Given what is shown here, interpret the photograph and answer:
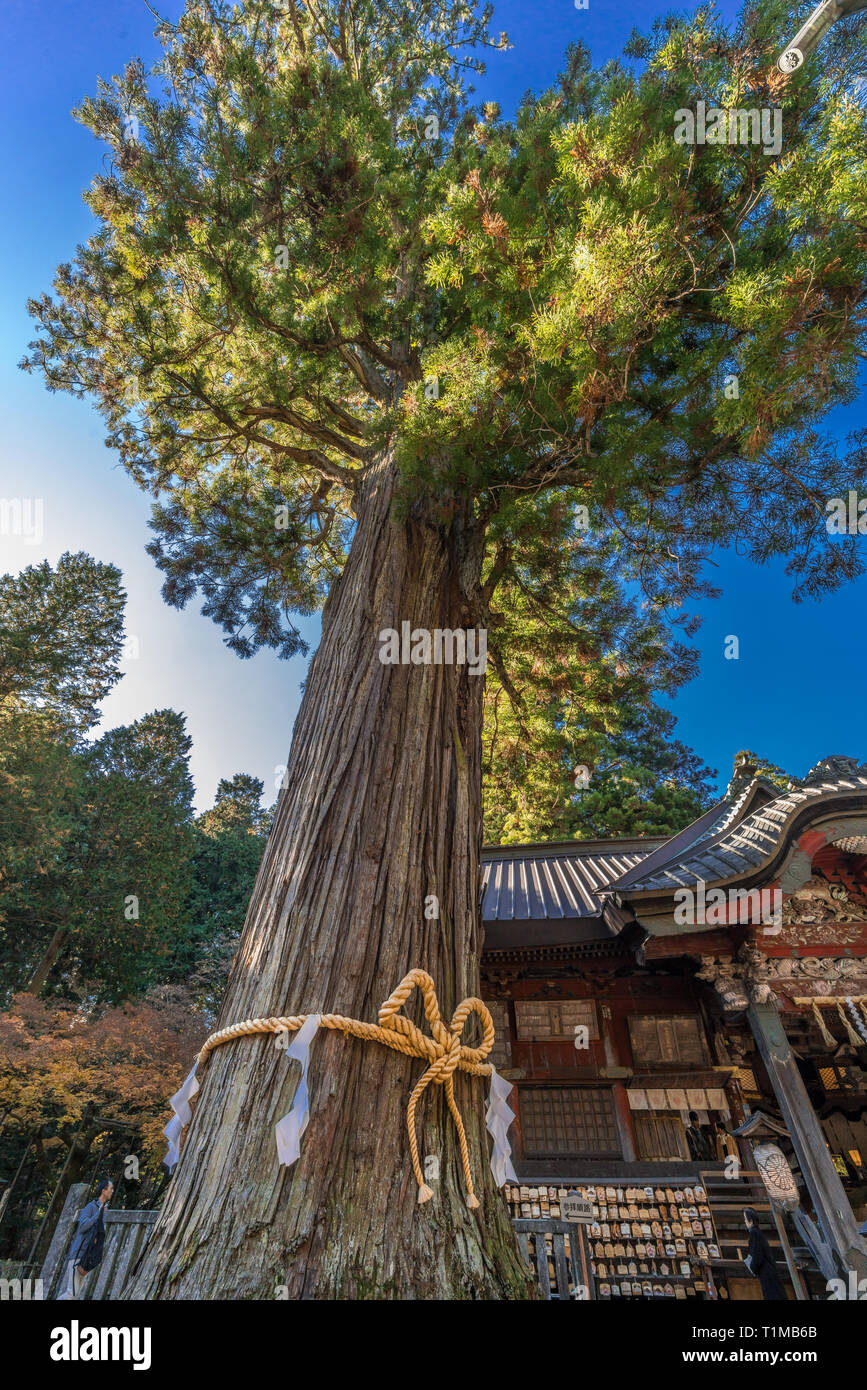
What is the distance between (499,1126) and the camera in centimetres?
203

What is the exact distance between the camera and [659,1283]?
415cm

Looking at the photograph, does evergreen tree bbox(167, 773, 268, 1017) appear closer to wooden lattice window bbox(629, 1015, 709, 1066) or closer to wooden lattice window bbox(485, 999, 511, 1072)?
wooden lattice window bbox(485, 999, 511, 1072)

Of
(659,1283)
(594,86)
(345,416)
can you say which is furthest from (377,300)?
(659,1283)

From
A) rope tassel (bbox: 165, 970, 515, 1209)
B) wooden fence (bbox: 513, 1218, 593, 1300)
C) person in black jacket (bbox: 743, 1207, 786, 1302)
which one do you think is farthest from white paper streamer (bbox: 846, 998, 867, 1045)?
rope tassel (bbox: 165, 970, 515, 1209)

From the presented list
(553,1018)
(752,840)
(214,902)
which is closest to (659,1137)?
(553,1018)

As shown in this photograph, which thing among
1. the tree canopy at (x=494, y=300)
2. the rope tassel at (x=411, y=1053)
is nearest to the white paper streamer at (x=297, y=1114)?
the rope tassel at (x=411, y=1053)

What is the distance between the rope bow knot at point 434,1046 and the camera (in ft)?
5.67

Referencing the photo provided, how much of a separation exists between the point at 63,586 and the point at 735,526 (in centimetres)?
1700

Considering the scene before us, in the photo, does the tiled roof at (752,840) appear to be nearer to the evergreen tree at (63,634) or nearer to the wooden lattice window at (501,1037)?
the wooden lattice window at (501,1037)

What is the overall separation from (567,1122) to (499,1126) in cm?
398

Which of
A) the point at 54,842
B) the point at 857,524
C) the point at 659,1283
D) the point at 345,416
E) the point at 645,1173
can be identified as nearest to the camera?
the point at 857,524

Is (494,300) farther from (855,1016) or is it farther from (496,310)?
(855,1016)

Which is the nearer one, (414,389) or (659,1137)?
(414,389)
